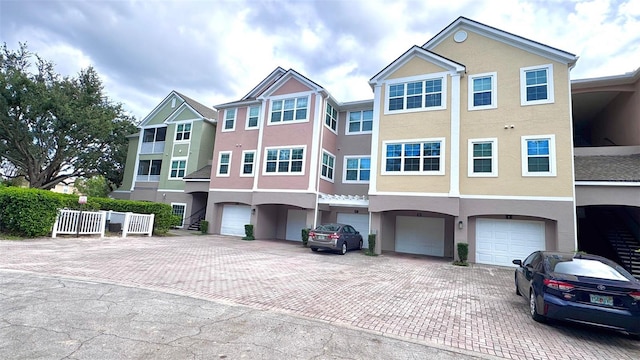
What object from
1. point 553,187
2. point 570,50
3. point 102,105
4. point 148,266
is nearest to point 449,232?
point 553,187

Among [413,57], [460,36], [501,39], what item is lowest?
[413,57]

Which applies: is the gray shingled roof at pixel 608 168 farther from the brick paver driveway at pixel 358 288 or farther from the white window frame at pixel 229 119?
the white window frame at pixel 229 119

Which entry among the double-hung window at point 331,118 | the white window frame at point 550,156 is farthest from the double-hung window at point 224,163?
the white window frame at point 550,156

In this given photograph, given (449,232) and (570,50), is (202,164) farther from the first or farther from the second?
(570,50)

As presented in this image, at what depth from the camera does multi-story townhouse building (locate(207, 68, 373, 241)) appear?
1977 centimetres

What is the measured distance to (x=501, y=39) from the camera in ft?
52.6

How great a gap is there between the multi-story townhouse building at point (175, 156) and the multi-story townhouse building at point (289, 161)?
133 inches

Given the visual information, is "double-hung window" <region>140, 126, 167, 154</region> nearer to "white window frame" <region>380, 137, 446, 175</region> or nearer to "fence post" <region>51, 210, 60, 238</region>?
"fence post" <region>51, 210, 60, 238</region>

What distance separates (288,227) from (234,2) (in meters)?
14.7

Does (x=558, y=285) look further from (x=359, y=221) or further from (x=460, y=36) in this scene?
(x=460, y=36)

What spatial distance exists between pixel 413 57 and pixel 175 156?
20348 millimetres

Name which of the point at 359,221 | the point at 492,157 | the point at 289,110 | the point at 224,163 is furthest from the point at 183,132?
the point at 492,157

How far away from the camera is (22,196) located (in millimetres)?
13250

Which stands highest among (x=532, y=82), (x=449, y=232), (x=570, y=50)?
(x=570, y=50)
